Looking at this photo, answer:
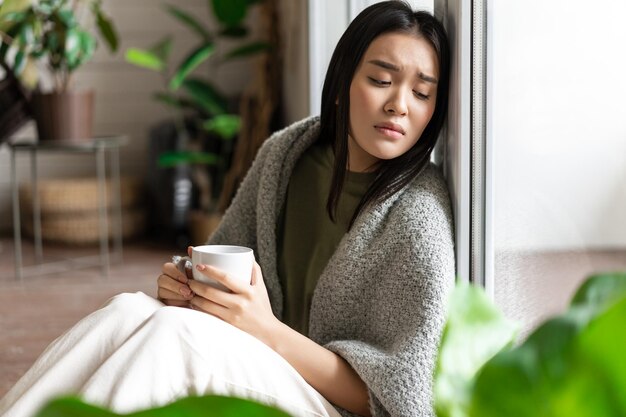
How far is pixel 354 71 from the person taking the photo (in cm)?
146

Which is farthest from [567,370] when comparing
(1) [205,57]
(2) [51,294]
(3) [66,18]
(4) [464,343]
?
(1) [205,57]

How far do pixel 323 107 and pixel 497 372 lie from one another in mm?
1308

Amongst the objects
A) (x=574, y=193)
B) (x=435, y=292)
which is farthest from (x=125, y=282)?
(x=574, y=193)

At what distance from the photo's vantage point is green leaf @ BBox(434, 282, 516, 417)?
0.34 m

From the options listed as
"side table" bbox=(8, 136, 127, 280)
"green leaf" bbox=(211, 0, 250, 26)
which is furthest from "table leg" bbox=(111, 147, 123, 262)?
Result: "green leaf" bbox=(211, 0, 250, 26)

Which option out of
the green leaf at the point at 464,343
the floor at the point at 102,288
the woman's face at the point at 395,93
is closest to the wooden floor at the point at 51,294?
the floor at the point at 102,288

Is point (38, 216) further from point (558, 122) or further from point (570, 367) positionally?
point (570, 367)

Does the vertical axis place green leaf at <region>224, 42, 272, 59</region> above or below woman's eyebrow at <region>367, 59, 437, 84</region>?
above

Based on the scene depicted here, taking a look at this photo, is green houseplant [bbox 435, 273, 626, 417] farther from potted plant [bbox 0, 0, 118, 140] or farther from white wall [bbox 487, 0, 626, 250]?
potted plant [bbox 0, 0, 118, 140]

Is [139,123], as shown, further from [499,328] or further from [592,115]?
[499,328]

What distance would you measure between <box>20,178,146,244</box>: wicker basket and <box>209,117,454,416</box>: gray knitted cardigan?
298cm

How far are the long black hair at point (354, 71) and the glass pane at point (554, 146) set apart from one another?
92mm

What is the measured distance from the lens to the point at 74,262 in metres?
4.02

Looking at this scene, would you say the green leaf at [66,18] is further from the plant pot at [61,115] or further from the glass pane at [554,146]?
the glass pane at [554,146]
